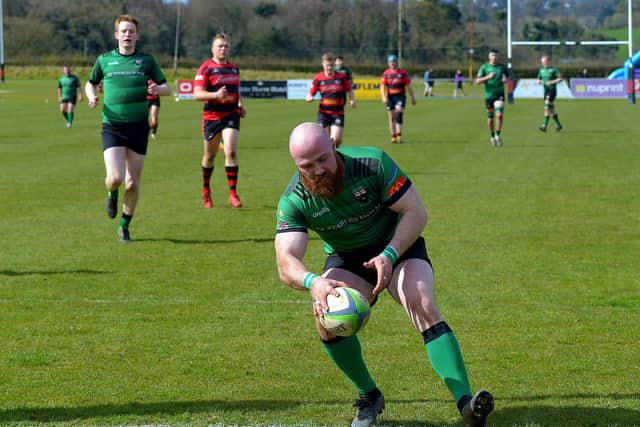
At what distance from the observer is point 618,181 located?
17938mm

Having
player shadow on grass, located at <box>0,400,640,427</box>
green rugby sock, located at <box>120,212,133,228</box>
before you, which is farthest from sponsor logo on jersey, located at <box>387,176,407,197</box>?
green rugby sock, located at <box>120,212,133,228</box>

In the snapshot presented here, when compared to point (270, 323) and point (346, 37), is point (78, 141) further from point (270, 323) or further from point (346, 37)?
point (346, 37)

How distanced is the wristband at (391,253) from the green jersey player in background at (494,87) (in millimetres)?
20890

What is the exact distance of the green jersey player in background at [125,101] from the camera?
450 inches

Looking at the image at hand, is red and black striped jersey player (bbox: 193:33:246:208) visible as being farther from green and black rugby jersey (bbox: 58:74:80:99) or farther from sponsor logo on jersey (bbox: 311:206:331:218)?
green and black rugby jersey (bbox: 58:74:80:99)

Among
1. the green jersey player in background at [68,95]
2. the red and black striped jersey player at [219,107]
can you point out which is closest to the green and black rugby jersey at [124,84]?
the red and black striped jersey player at [219,107]

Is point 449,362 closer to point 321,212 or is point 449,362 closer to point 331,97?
point 321,212

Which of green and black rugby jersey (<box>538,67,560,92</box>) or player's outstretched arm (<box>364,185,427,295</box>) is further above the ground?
green and black rugby jersey (<box>538,67,560,92</box>)

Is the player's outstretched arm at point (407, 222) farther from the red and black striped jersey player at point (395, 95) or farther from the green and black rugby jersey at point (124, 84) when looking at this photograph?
the red and black striped jersey player at point (395, 95)

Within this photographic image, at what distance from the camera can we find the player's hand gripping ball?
5.11 m

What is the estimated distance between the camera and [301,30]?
118438 mm

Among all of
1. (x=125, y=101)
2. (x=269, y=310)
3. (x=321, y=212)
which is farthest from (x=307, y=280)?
(x=125, y=101)

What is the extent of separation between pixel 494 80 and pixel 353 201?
21.7 meters

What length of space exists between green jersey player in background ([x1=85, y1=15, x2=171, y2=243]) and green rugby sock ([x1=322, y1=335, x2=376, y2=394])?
6.36 m
